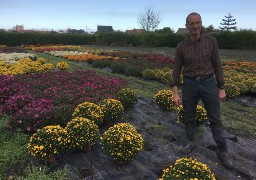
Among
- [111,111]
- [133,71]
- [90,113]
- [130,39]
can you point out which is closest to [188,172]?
[90,113]

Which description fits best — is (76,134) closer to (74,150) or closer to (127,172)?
(74,150)

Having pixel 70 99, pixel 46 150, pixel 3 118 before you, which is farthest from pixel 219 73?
pixel 3 118

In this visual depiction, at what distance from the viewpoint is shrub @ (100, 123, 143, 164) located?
497 cm

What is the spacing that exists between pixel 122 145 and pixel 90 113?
1.59m

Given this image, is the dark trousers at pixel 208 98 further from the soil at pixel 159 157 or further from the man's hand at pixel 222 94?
the soil at pixel 159 157

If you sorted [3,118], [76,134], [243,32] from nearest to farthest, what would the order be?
[76,134]
[3,118]
[243,32]

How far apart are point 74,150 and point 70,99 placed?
2300 millimetres

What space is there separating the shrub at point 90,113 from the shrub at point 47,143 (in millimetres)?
978

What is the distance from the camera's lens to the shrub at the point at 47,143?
5043 mm

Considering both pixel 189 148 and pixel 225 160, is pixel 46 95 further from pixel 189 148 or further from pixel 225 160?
pixel 225 160

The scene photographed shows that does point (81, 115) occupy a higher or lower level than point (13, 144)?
higher

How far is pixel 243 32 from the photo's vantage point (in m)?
34.9

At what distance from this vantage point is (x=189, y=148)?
227 inches

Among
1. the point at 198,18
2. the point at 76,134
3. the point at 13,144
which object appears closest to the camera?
the point at 198,18
